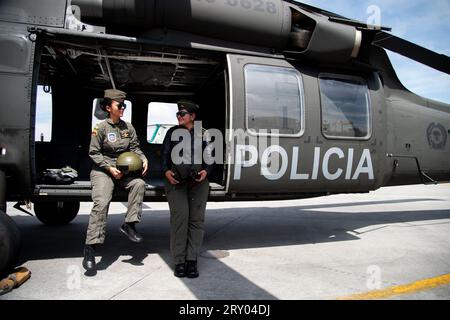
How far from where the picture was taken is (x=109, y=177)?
4.30 meters

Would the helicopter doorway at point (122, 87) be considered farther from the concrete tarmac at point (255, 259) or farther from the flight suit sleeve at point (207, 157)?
the concrete tarmac at point (255, 259)

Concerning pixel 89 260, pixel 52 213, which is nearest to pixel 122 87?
pixel 52 213

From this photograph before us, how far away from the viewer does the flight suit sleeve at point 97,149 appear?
424 centimetres

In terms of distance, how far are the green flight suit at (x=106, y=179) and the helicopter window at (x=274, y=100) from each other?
166cm

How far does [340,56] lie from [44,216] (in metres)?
6.12

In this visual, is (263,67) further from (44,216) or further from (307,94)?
(44,216)

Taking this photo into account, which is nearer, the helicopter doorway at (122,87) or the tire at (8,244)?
the tire at (8,244)

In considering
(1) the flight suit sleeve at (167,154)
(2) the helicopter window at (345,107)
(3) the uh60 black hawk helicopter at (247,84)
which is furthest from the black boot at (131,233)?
(2) the helicopter window at (345,107)

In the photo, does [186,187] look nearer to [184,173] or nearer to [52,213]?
[184,173]

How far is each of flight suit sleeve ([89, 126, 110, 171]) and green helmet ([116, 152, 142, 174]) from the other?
15 centimetres

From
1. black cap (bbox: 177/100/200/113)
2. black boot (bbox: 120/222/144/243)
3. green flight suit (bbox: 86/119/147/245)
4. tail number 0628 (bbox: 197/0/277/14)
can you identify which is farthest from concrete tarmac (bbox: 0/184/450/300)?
tail number 0628 (bbox: 197/0/277/14)

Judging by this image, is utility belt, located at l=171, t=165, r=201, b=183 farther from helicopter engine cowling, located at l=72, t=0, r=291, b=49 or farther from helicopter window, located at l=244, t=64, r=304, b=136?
helicopter engine cowling, located at l=72, t=0, r=291, b=49

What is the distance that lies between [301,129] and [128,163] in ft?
8.07
